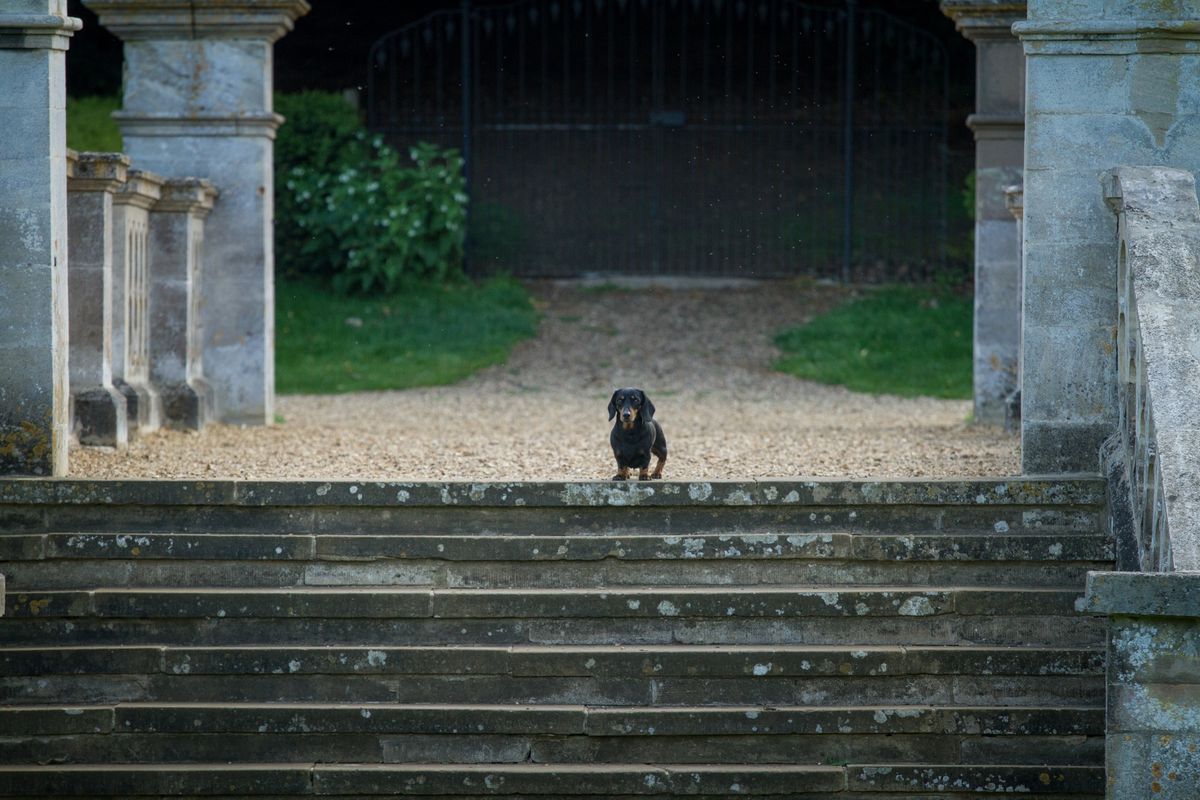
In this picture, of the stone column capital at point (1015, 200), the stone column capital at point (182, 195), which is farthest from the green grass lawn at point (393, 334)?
the stone column capital at point (1015, 200)

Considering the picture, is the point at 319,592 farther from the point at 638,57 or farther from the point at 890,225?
the point at 638,57

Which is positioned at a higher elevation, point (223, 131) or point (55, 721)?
point (223, 131)

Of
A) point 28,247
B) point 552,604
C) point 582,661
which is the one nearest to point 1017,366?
point 552,604

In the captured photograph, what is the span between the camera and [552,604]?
17.9 feet

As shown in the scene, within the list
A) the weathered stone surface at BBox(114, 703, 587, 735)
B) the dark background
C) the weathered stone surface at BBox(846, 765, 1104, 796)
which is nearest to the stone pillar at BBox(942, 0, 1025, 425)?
the weathered stone surface at BBox(846, 765, 1104, 796)

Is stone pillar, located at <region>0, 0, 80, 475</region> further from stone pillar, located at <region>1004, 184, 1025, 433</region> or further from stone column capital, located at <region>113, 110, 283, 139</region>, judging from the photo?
stone pillar, located at <region>1004, 184, 1025, 433</region>

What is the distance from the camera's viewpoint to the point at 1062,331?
611cm

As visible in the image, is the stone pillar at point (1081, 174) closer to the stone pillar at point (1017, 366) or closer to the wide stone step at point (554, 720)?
the wide stone step at point (554, 720)

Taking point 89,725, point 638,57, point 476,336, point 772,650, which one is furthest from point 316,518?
point 638,57

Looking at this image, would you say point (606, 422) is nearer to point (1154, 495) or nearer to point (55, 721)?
point (55, 721)

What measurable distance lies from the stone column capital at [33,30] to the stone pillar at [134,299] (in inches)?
85.6

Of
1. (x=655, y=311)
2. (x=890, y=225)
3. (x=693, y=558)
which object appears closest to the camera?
(x=693, y=558)

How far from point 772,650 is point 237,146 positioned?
5790 millimetres

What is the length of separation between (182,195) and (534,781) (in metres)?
5.30
